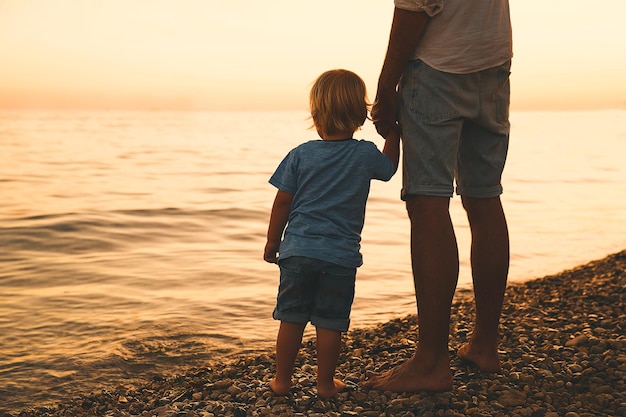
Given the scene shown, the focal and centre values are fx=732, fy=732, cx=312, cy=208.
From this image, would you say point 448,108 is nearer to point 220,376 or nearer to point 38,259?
point 220,376

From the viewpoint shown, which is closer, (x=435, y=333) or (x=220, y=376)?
(x=435, y=333)

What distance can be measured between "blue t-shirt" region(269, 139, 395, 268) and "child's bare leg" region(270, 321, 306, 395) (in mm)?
344

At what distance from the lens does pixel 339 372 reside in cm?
396

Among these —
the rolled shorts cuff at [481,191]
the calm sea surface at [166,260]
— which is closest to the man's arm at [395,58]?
the rolled shorts cuff at [481,191]

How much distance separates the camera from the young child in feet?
10.5

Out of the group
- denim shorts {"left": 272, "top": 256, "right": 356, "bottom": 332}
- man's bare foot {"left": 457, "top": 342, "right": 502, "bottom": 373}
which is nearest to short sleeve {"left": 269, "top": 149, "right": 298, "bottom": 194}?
denim shorts {"left": 272, "top": 256, "right": 356, "bottom": 332}

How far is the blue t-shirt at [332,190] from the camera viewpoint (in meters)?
3.20

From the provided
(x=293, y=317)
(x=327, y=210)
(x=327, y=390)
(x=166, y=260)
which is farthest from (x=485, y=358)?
(x=166, y=260)

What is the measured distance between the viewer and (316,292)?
128 inches

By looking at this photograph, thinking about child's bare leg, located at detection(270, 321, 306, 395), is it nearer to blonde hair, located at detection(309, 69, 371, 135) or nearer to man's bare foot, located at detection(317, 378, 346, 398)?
man's bare foot, located at detection(317, 378, 346, 398)

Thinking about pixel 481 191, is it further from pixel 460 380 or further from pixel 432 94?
pixel 460 380

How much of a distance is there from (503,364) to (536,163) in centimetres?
2167

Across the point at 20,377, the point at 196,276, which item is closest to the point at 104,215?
the point at 196,276

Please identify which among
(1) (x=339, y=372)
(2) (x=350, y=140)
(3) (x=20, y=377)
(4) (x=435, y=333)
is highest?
(2) (x=350, y=140)
